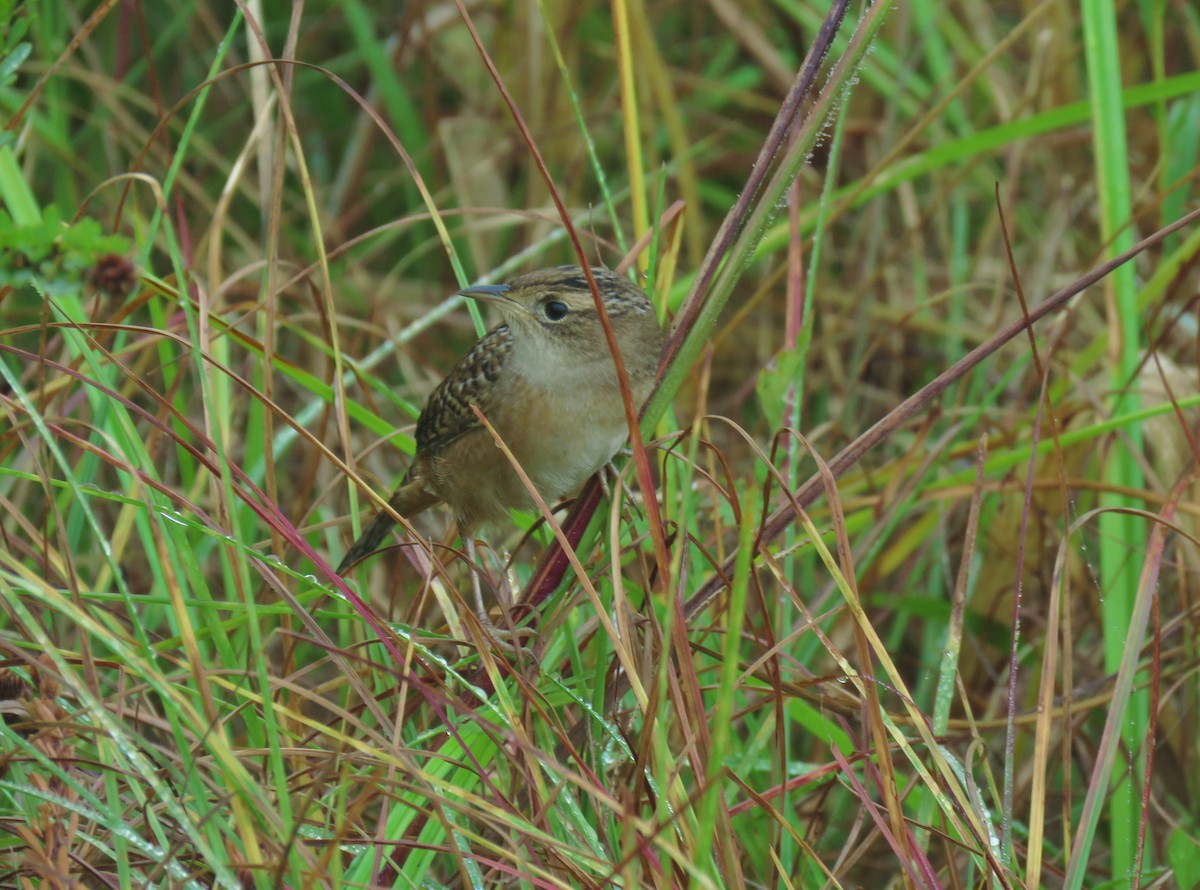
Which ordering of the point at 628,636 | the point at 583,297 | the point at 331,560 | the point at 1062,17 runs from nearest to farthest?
the point at 628,636 < the point at 583,297 < the point at 331,560 < the point at 1062,17

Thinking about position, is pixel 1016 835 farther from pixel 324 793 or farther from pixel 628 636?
pixel 324 793

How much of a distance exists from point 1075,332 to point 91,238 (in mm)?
3976

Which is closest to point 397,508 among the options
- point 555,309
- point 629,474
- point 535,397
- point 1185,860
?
point 535,397

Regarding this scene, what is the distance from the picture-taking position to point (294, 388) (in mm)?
4617

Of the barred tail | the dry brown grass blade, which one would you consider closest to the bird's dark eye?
the barred tail

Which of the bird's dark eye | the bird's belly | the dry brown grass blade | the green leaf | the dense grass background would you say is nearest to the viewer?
the dry brown grass blade

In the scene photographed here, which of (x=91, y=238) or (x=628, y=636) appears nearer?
(x=91, y=238)

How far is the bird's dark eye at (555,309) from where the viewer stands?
2.92m

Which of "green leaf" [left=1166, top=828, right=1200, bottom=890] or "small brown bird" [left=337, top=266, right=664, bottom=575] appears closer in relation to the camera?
"green leaf" [left=1166, top=828, right=1200, bottom=890]

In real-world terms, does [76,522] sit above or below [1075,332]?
above

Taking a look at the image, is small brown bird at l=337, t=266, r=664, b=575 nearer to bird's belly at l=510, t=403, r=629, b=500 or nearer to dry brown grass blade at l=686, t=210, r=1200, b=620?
bird's belly at l=510, t=403, r=629, b=500

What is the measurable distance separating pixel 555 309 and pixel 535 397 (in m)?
0.20

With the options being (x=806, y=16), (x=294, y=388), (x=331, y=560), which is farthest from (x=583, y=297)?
(x=806, y=16)

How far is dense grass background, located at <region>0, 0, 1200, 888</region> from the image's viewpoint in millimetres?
1959
